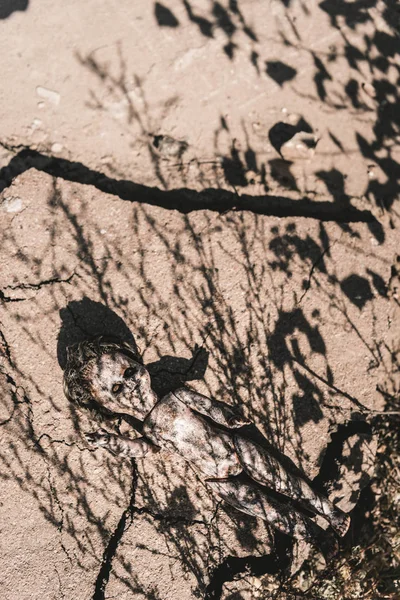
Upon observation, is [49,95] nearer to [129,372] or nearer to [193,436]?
[129,372]

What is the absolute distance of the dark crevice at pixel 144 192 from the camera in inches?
177

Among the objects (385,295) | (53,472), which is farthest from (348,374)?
(53,472)

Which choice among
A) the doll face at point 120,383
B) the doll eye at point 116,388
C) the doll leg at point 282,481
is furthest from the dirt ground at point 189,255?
the doll eye at point 116,388

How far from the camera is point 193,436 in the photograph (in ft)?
12.6

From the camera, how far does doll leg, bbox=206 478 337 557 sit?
3.92 metres

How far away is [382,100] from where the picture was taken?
15.8 ft

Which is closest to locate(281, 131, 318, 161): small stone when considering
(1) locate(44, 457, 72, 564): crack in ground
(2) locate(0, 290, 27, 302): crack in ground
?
(2) locate(0, 290, 27, 302): crack in ground

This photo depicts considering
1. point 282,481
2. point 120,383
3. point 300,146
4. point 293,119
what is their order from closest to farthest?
point 120,383 → point 282,481 → point 300,146 → point 293,119

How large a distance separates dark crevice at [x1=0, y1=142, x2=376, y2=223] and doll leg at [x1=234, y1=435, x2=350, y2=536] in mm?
1960

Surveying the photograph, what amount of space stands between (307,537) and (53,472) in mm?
2030

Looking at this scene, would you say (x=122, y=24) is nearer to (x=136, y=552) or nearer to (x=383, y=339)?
(x=383, y=339)

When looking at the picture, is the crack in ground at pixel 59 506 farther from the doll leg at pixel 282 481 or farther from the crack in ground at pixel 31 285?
the doll leg at pixel 282 481

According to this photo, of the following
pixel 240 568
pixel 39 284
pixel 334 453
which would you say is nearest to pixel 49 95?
pixel 39 284

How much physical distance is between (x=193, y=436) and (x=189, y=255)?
145 cm
